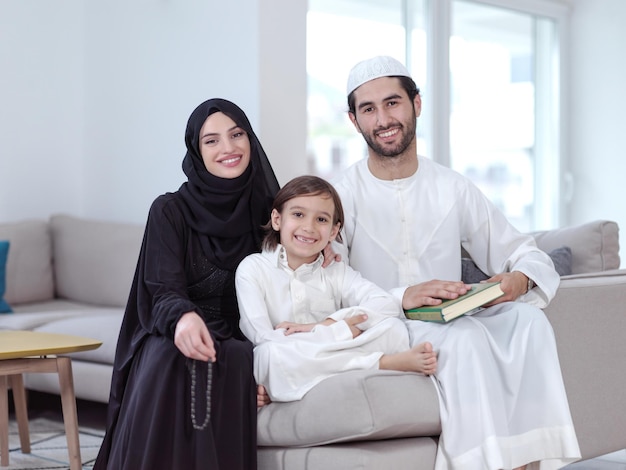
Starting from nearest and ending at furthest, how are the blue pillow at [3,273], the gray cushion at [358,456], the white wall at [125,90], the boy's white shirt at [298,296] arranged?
1. the gray cushion at [358,456]
2. the boy's white shirt at [298,296]
3. the white wall at [125,90]
4. the blue pillow at [3,273]

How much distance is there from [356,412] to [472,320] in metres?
0.51

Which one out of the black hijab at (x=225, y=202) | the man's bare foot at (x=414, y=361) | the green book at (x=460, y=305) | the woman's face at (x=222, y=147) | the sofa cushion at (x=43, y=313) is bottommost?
the sofa cushion at (x=43, y=313)

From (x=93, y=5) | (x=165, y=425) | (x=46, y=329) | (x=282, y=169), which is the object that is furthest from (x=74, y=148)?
(x=165, y=425)

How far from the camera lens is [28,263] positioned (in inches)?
181

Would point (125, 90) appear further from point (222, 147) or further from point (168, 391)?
point (168, 391)

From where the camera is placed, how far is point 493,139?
19.9 feet

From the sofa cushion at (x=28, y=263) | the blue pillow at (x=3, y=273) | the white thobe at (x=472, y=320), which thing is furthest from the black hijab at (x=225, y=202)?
the sofa cushion at (x=28, y=263)

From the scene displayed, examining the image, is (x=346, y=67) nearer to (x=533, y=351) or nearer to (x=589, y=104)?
(x=589, y=104)

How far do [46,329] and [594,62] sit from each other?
3.95 meters

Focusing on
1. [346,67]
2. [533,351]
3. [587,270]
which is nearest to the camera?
Result: [533,351]

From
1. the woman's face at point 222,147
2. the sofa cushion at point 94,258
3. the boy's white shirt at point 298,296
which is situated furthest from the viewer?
the sofa cushion at point 94,258

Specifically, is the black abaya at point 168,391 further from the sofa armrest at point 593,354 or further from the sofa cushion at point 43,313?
the sofa cushion at point 43,313

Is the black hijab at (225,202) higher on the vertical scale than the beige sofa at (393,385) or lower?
higher

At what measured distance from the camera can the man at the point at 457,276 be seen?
97.5 inches
